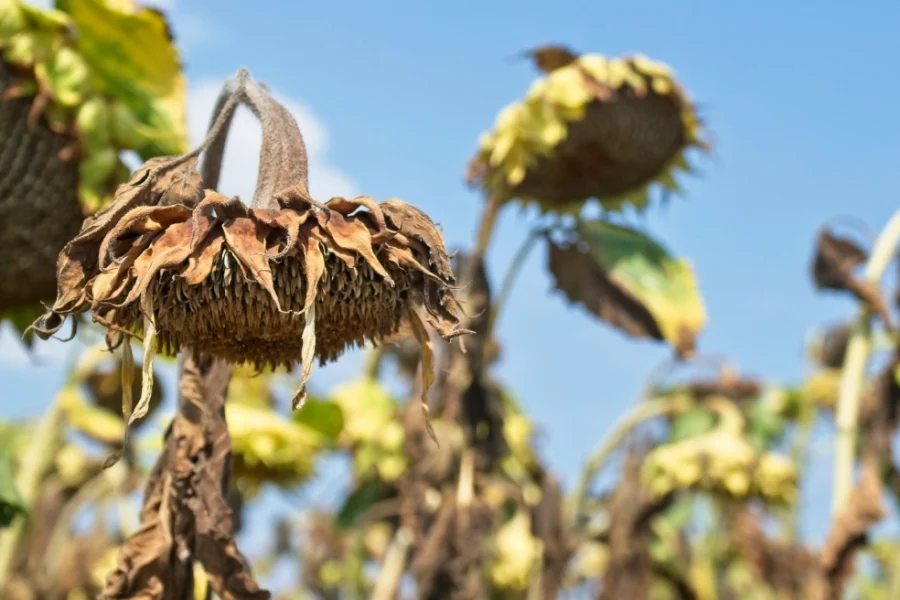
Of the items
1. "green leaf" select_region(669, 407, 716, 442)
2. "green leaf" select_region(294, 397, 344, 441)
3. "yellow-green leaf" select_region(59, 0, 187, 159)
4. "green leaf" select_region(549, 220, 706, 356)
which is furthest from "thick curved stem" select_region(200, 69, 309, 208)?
"green leaf" select_region(669, 407, 716, 442)

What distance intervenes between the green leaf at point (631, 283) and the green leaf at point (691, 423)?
6.98 ft

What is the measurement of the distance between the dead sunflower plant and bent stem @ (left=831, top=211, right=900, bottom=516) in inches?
106

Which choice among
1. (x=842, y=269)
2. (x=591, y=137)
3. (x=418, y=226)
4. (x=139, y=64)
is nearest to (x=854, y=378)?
(x=842, y=269)

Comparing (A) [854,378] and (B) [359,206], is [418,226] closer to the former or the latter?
(B) [359,206]

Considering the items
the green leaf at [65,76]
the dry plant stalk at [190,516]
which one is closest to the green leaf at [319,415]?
the green leaf at [65,76]

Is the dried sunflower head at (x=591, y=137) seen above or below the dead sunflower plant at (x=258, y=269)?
above

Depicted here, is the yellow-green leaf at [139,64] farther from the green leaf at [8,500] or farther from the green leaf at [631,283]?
the green leaf at [631,283]

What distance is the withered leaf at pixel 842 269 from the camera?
4.05 m

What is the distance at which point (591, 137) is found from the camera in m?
3.32

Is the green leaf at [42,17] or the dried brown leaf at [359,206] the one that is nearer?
the dried brown leaf at [359,206]

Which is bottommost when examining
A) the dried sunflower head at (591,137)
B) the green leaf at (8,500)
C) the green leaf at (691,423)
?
the green leaf at (8,500)

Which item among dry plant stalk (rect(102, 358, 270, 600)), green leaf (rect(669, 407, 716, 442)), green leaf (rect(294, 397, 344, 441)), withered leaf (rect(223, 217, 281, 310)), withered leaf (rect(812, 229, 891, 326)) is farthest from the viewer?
green leaf (rect(669, 407, 716, 442))

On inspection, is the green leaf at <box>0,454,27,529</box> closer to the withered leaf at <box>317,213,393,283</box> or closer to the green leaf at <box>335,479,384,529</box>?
the withered leaf at <box>317,213,393,283</box>

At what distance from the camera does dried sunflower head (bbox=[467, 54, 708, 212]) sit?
130 inches
